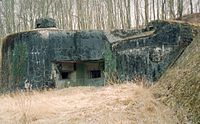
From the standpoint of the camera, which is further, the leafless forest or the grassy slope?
the leafless forest

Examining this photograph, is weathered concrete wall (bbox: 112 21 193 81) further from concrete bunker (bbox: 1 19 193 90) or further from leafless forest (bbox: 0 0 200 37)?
leafless forest (bbox: 0 0 200 37)

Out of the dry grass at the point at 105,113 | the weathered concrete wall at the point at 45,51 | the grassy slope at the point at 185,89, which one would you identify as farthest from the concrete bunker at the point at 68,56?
the grassy slope at the point at 185,89

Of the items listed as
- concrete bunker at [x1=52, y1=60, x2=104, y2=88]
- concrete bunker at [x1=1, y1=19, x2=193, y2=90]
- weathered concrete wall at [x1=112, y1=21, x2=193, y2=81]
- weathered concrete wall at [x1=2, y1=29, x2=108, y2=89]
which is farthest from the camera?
concrete bunker at [x1=52, y1=60, x2=104, y2=88]

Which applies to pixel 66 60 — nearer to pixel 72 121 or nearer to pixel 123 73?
Answer: pixel 123 73

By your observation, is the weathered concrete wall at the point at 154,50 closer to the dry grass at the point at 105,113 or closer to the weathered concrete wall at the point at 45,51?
the weathered concrete wall at the point at 45,51

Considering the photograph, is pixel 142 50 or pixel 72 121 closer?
pixel 72 121

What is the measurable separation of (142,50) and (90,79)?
446 centimetres

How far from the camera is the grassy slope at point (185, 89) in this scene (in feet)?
13.9

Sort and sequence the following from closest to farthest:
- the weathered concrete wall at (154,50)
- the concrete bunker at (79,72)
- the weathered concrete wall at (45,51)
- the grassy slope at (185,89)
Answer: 1. the grassy slope at (185,89)
2. the weathered concrete wall at (154,50)
3. the weathered concrete wall at (45,51)
4. the concrete bunker at (79,72)

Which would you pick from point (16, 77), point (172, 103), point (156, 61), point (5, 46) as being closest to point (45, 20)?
point (5, 46)

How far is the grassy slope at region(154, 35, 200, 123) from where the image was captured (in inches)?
167

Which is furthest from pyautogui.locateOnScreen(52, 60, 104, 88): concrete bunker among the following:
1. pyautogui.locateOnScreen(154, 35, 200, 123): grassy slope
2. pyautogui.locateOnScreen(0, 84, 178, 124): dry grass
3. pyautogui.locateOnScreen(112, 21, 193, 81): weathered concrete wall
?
pyautogui.locateOnScreen(154, 35, 200, 123): grassy slope

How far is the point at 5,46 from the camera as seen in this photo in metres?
16.5

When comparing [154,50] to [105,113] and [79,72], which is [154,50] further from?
[105,113]
